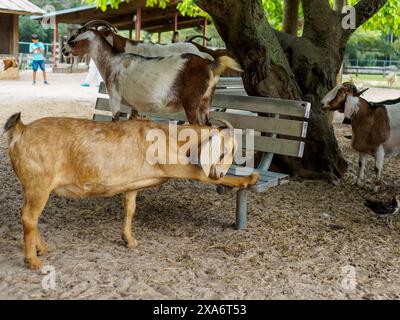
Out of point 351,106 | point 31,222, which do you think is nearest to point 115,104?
point 31,222

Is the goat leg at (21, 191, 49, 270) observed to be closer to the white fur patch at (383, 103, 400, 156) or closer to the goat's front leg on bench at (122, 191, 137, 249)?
the goat's front leg on bench at (122, 191, 137, 249)

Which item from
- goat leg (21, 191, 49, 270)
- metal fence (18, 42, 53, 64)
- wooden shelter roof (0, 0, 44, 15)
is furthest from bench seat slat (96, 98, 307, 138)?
metal fence (18, 42, 53, 64)

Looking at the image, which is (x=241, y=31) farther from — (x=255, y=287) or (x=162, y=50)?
(x=255, y=287)

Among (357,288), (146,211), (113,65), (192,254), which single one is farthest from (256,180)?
(113,65)

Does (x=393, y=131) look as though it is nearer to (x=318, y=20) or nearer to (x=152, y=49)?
(x=318, y=20)

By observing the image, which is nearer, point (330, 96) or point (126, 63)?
point (126, 63)

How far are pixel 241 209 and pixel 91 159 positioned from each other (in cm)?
162

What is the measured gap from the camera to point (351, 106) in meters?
6.69

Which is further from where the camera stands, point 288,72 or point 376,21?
point 376,21

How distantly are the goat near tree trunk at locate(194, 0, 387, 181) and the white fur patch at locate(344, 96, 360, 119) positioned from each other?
39 cm

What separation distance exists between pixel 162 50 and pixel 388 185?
10.8 ft

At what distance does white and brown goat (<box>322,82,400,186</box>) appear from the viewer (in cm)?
665

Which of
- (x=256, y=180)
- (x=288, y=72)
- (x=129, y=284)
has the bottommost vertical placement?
(x=129, y=284)

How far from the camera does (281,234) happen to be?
5.04 meters
